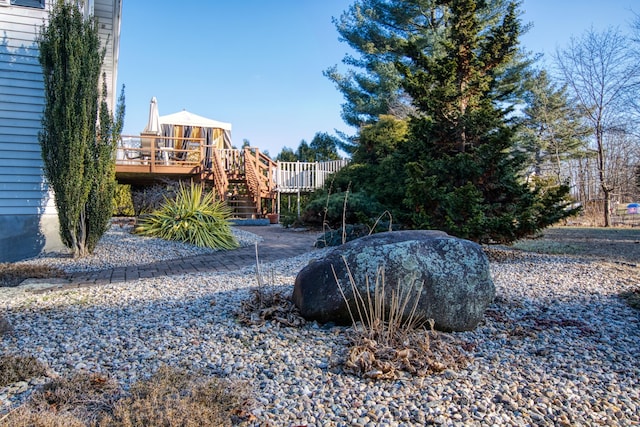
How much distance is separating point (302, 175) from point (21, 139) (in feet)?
34.7

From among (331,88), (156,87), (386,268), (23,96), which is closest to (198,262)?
(23,96)

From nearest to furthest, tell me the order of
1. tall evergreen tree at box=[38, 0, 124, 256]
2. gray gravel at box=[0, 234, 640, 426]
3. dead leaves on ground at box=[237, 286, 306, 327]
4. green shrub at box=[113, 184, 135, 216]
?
1. gray gravel at box=[0, 234, 640, 426]
2. dead leaves on ground at box=[237, 286, 306, 327]
3. tall evergreen tree at box=[38, 0, 124, 256]
4. green shrub at box=[113, 184, 135, 216]

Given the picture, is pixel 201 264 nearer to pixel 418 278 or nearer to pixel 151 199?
pixel 418 278

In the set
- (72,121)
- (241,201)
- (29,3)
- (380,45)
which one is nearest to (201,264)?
(72,121)

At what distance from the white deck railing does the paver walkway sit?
303 inches

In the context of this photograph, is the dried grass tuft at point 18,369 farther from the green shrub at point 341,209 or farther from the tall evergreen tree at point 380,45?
the tall evergreen tree at point 380,45

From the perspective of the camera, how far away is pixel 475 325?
10.5 ft

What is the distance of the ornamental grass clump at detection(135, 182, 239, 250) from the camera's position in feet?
26.4

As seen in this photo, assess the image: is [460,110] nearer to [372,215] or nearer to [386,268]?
[372,215]

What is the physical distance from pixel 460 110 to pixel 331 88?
14939mm

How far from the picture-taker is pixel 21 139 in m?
6.69

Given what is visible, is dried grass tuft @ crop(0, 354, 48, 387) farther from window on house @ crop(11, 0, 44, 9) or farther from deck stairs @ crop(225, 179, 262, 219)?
deck stairs @ crop(225, 179, 262, 219)

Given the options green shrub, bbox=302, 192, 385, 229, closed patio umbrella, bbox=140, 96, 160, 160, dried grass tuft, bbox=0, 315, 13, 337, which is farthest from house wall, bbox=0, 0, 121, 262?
closed patio umbrella, bbox=140, 96, 160, 160

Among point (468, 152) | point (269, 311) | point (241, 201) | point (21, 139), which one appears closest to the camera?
point (269, 311)
